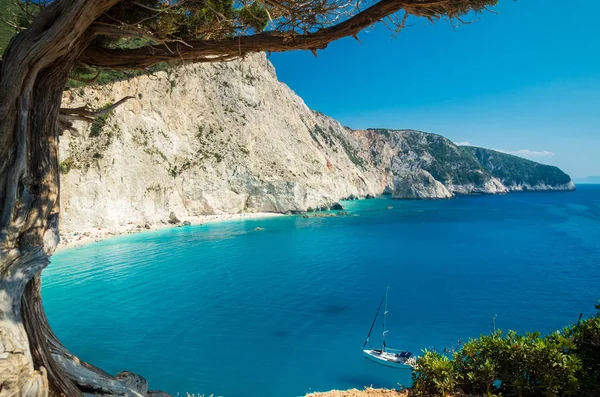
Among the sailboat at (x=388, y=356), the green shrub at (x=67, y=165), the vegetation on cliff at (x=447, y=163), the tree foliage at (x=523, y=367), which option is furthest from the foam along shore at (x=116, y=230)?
the vegetation on cliff at (x=447, y=163)

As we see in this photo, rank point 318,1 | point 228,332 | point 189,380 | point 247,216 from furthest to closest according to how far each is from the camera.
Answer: point 247,216, point 228,332, point 189,380, point 318,1

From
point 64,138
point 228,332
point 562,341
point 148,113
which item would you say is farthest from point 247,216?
point 562,341

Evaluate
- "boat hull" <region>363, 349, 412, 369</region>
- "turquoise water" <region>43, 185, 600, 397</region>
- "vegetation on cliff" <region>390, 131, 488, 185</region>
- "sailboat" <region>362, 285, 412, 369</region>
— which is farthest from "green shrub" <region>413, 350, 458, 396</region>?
"vegetation on cliff" <region>390, 131, 488, 185</region>

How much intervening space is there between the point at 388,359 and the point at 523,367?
1158 cm

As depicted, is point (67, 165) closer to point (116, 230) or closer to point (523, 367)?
point (116, 230)

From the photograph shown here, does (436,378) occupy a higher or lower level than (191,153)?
lower

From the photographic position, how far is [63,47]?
300 cm

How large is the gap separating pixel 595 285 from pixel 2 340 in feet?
132

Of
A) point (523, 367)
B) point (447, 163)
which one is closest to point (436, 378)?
point (523, 367)

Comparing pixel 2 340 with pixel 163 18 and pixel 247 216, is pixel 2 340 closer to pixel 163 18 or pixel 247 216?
pixel 163 18

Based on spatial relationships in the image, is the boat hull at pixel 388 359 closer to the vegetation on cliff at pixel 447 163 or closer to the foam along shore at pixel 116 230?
the foam along shore at pixel 116 230

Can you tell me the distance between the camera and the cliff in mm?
47781

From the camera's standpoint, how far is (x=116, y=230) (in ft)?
160

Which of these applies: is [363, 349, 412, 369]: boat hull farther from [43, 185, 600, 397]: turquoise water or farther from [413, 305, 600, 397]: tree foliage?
[413, 305, 600, 397]: tree foliage
